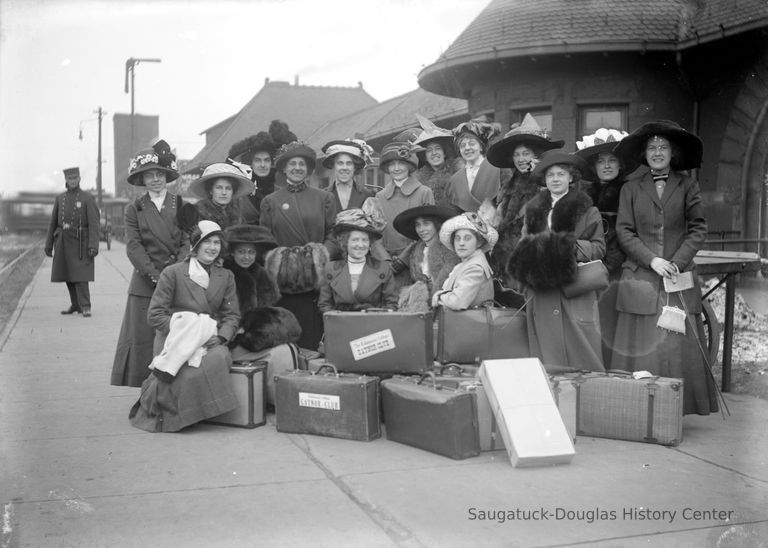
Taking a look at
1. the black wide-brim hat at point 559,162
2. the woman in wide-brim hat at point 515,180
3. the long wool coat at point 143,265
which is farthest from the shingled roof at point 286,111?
the black wide-brim hat at point 559,162

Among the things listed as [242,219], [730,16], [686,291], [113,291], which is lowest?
[113,291]

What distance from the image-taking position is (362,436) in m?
5.04

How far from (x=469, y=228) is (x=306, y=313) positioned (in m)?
1.67

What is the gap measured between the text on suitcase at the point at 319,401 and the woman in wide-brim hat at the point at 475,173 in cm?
235

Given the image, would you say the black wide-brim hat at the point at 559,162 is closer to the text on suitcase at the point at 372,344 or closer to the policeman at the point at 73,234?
the text on suitcase at the point at 372,344

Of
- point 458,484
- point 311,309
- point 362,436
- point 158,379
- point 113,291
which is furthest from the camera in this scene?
point 113,291

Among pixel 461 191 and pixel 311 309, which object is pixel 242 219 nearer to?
pixel 311 309

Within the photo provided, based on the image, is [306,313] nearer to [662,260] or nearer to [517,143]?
[517,143]

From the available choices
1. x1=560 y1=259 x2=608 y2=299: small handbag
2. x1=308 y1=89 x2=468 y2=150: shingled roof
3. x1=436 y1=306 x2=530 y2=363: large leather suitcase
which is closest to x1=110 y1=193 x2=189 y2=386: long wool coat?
x1=436 y1=306 x2=530 y2=363: large leather suitcase

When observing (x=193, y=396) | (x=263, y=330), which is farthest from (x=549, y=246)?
(x=193, y=396)

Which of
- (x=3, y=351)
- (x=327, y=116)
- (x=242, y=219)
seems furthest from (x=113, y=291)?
(x=327, y=116)

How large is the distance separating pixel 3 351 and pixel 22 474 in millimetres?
4795

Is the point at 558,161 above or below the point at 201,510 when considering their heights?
above

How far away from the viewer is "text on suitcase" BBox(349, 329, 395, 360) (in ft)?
17.1
